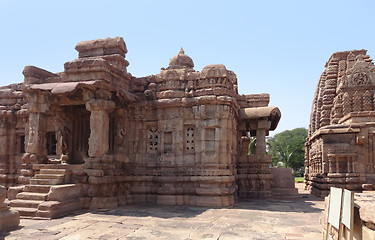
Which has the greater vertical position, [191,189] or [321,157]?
[321,157]

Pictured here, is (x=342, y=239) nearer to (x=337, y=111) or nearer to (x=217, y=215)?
(x=217, y=215)

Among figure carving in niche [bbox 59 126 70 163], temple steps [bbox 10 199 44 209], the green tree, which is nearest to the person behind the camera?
temple steps [bbox 10 199 44 209]

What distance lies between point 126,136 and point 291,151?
40.8 m

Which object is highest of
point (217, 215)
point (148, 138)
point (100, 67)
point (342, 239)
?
point (100, 67)

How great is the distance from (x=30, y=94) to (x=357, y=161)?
13.8 m

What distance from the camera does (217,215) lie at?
919cm

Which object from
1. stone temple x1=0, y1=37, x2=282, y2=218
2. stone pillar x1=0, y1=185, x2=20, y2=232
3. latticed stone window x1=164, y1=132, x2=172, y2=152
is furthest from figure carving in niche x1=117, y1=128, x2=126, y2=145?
stone pillar x1=0, y1=185, x2=20, y2=232

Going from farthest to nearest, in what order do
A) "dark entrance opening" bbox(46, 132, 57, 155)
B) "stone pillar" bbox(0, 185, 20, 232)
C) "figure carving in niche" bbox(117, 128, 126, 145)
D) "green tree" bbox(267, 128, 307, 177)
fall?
"green tree" bbox(267, 128, 307, 177)
"dark entrance opening" bbox(46, 132, 57, 155)
"figure carving in niche" bbox(117, 128, 126, 145)
"stone pillar" bbox(0, 185, 20, 232)

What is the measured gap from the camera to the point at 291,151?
4903cm

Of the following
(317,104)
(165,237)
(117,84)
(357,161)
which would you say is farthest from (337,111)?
→ (165,237)

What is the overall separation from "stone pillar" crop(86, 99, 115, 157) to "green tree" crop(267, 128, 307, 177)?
129 feet

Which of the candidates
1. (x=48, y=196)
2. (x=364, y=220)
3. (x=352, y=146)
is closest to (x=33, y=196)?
(x=48, y=196)

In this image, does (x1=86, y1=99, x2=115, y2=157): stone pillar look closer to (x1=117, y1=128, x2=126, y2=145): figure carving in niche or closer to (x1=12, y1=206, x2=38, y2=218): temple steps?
(x1=117, y1=128, x2=126, y2=145): figure carving in niche

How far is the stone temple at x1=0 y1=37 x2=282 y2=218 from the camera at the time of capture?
1034 cm
